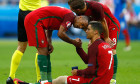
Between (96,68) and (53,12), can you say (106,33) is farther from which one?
(96,68)

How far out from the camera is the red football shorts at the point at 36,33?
23.1 feet

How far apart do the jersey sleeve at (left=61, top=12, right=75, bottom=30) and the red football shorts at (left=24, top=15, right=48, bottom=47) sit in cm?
51

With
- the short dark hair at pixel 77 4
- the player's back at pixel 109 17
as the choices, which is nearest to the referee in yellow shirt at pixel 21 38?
the short dark hair at pixel 77 4

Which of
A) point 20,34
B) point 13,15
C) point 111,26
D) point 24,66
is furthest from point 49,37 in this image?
point 13,15

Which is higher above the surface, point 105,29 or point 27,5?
point 27,5

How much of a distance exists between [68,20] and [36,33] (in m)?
0.69

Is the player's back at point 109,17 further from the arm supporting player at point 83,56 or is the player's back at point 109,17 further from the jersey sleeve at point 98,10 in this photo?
the arm supporting player at point 83,56

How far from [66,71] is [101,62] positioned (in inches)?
148

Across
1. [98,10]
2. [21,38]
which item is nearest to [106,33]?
[98,10]

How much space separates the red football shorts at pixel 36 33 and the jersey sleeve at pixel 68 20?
506mm

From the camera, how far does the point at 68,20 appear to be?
6.88 metres

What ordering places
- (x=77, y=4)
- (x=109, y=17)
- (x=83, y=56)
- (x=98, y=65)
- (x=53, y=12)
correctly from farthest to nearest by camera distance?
(x=109, y=17)
(x=53, y=12)
(x=77, y=4)
(x=83, y=56)
(x=98, y=65)

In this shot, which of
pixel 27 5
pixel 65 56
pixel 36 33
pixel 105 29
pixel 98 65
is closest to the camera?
pixel 98 65

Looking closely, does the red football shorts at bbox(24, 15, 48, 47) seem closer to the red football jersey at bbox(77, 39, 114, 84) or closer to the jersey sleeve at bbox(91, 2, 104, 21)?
the jersey sleeve at bbox(91, 2, 104, 21)
